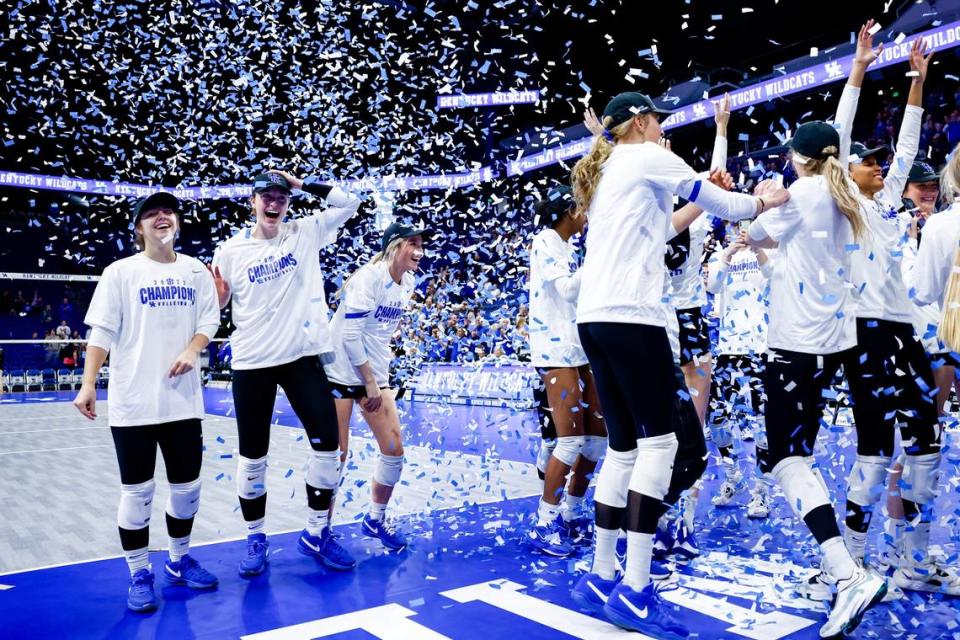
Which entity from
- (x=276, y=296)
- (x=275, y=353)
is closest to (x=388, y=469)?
(x=275, y=353)

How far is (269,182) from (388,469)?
1.77 m

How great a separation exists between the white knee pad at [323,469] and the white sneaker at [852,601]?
7.97 ft

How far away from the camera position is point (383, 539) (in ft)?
13.6

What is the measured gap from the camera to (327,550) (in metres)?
3.80

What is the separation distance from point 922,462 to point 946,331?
1.23 m

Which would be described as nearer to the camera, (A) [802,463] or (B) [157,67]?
(A) [802,463]

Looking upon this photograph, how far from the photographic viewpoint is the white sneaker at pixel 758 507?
4.50 meters

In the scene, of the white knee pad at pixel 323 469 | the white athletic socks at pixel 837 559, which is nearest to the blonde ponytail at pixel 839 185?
the white athletic socks at pixel 837 559

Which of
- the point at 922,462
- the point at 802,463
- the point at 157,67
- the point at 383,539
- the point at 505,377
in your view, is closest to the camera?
the point at 802,463

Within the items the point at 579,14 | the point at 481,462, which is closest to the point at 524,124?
the point at 579,14

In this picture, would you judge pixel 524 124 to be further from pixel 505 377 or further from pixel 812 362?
pixel 812 362

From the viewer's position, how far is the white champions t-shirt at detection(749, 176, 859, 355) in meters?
2.90

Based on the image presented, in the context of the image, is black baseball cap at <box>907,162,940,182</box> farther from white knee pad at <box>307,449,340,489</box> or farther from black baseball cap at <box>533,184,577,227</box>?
white knee pad at <box>307,449,340,489</box>

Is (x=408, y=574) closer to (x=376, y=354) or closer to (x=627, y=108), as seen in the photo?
(x=376, y=354)
